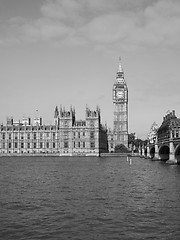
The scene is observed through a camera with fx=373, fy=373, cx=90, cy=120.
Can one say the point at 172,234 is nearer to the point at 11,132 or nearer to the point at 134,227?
the point at 134,227

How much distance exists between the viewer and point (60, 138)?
19075cm

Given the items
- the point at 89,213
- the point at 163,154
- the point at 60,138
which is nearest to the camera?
the point at 89,213

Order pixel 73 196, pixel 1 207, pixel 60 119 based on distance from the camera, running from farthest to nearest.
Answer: pixel 60 119
pixel 73 196
pixel 1 207

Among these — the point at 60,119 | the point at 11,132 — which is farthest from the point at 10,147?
the point at 60,119

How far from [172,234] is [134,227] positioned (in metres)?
2.64

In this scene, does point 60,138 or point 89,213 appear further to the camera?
point 60,138

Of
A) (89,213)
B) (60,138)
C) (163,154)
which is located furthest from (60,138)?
(89,213)

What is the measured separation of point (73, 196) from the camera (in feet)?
116

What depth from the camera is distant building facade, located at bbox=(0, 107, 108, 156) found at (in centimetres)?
18825

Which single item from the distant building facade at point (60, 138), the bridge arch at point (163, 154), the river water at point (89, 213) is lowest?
the river water at point (89, 213)

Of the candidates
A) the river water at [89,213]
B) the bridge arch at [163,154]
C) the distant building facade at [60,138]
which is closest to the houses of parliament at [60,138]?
the distant building facade at [60,138]

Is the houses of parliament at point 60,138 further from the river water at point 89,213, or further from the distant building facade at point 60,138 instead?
the river water at point 89,213

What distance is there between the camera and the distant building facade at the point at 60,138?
188250mm

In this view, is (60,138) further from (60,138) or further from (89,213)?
(89,213)
